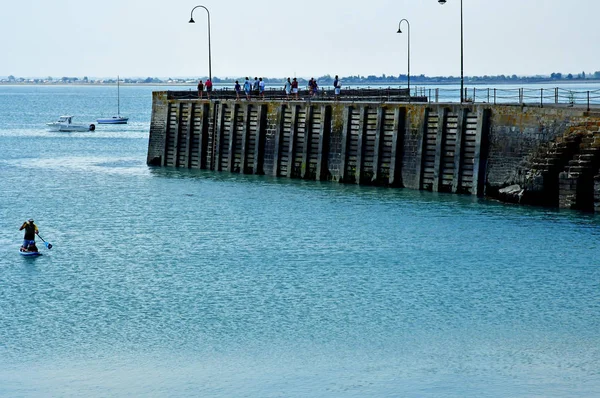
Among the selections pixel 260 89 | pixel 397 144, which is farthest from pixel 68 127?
pixel 397 144

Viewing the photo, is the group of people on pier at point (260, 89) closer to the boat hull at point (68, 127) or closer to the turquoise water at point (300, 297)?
the turquoise water at point (300, 297)

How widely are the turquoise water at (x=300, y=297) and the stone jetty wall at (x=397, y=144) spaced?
4.68 feet

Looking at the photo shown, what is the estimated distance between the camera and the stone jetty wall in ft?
169

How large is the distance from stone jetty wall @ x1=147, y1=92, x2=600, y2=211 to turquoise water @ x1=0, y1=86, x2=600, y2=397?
143cm

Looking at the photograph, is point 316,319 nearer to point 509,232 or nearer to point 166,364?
point 166,364

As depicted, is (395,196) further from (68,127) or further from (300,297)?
(68,127)

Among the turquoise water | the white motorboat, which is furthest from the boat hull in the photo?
the turquoise water

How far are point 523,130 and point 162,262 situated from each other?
799 inches

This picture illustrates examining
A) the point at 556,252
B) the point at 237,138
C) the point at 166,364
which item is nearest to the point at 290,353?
the point at 166,364

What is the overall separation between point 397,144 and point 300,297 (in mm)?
25050

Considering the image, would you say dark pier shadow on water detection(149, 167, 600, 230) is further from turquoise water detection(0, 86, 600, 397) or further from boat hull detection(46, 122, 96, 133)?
boat hull detection(46, 122, 96, 133)

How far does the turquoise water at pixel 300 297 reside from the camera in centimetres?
A: 2689

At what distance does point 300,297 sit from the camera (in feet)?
117

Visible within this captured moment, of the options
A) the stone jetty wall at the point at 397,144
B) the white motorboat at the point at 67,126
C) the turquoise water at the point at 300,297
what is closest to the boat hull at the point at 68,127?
the white motorboat at the point at 67,126
